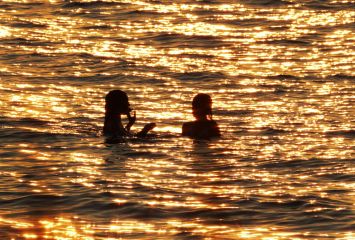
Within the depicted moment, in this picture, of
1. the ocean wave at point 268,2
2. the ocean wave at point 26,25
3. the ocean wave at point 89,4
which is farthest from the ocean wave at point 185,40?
the ocean wave at point 89,4

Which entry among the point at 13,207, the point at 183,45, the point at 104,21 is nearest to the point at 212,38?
the point at 183,45

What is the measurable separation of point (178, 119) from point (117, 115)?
2.36m

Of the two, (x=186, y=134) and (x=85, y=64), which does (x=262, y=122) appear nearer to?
(x=186, y=134)

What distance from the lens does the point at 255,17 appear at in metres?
31.7

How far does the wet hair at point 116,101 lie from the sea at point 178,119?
58cm

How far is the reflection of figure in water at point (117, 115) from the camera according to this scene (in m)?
18.7

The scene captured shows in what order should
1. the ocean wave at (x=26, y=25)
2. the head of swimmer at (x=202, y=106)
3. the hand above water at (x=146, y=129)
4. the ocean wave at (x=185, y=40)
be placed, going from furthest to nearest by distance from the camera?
the ocean wave at (x=26, y=25) < the ocean wave at (x=185, y=40) < the hand above water at (x=146, y=129) < the head of swimmer at (x=202, y=106)

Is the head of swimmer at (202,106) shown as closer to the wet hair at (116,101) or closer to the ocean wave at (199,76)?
the wet hair at (116,101)

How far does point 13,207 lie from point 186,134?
4.96m

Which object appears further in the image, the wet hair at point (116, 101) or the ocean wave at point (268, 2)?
the ocean wave at point (268, 2)

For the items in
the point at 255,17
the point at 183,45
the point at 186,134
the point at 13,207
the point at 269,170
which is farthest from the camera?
the point at 255,17

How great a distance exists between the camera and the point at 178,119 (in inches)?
830

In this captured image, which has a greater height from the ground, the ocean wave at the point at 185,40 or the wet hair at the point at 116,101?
the ocean wave at the point at 185,40

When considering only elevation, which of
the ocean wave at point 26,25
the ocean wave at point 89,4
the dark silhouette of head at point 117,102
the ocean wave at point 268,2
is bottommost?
the dark silhouette of head at point 117,102
